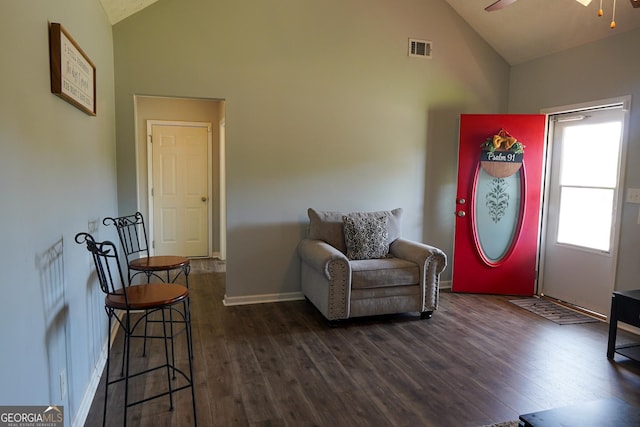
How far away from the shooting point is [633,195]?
3697 mm

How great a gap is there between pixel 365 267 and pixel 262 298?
48.9 inches

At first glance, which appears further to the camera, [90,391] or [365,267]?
[365,267]

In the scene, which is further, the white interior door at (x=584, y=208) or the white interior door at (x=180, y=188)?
the white interior door at (x=180, y=188)

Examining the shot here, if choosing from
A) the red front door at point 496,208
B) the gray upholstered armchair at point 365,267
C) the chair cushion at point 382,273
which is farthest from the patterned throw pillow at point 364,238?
the red front door at point 496,208

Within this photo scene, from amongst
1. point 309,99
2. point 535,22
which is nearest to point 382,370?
point 309,99

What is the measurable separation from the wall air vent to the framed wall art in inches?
128

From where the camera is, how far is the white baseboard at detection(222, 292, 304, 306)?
421 cm

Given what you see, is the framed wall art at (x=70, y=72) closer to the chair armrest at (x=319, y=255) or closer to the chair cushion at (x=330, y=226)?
the chair armrest at (x=319, y=255)

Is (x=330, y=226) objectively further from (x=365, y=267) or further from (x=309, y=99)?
(x=309, y=99)

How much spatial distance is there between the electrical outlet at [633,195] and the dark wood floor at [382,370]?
1.15 m

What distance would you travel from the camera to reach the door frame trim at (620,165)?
149 inches

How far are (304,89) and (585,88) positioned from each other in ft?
9.07

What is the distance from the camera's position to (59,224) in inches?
75.6

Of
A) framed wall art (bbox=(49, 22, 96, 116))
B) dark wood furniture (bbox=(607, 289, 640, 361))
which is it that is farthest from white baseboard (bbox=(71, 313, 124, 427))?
dark wood furniture (bbox=(607, 289, 640, 361))
